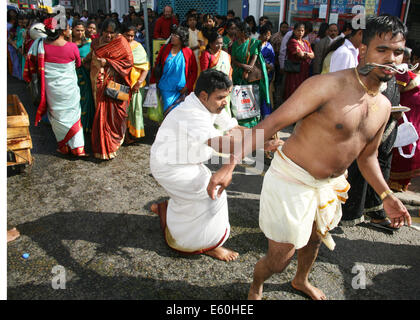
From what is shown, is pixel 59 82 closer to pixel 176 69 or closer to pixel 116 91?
pixel 116 91

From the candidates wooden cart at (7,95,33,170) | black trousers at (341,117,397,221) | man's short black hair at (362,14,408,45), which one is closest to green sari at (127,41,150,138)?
wooden cart at (7,95,33,170)

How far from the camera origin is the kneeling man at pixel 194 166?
8.27 ft

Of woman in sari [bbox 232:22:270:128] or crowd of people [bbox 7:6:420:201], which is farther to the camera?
woman in sari [bbox 232:22:270:128]

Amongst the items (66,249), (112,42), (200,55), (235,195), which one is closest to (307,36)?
(200,55)

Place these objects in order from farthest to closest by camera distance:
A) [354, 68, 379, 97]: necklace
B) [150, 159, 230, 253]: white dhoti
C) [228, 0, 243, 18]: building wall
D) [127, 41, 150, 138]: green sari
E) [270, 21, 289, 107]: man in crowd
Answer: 1. [228, 0, 243, 18]: building wall
2. [270, 21, 289, 107]: man in crowd
3. [127, 41, 150, 138]: green sari
4. [150, 159, 230, 253]: white dhoti
5. [354, 68, 379, 97]: necklace

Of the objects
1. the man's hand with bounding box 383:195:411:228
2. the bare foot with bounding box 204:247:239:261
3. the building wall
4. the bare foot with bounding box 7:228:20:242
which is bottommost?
the bare foot with bounding box 204:247:239:261

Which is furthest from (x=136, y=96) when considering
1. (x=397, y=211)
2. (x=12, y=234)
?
(x=397, y=211)

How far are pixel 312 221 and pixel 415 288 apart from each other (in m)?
1.20

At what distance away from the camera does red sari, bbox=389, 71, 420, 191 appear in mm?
3762

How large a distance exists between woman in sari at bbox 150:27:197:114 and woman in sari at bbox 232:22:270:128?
67 cm

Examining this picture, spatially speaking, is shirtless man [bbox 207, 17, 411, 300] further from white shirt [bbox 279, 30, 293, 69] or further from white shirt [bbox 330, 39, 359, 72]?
white shirt [bbox 279, 30, 293, 69]

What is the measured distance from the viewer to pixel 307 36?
7789mm

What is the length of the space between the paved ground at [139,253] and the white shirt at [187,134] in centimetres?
83

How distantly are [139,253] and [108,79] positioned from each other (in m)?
2.76
